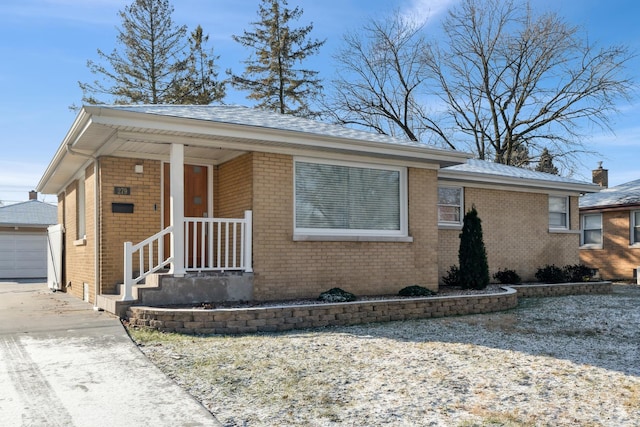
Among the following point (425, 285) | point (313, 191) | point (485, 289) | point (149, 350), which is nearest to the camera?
point (149, 350)

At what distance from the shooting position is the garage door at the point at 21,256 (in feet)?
77.5

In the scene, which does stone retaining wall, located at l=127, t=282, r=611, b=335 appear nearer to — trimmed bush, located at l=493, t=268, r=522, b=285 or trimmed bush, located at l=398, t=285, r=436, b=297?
trimmed bush, located at l=398, t=285, r=436, b=297

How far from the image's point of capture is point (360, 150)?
10.4m

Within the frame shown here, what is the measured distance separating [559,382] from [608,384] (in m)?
0.47

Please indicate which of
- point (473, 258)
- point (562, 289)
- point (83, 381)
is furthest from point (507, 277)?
point (83, 381)

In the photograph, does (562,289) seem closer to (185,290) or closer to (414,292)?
(414,292)

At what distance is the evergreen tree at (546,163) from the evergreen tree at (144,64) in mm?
19135

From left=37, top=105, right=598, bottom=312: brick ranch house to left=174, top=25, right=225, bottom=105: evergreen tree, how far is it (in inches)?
719

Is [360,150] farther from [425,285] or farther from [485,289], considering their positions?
[485,289]

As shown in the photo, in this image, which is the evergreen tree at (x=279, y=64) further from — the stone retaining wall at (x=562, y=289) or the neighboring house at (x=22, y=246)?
the stone retaining wall at (x=562, y=289)

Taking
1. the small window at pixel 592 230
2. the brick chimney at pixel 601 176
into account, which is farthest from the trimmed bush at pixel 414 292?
the brick chimney at pixel 601 176

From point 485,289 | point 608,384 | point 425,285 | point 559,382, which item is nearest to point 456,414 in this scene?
point 559,382

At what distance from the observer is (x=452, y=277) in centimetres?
1375

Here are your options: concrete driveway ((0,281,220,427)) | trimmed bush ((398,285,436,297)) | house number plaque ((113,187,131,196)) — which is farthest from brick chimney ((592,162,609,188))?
concrete driveway ((0,281,220,427))
